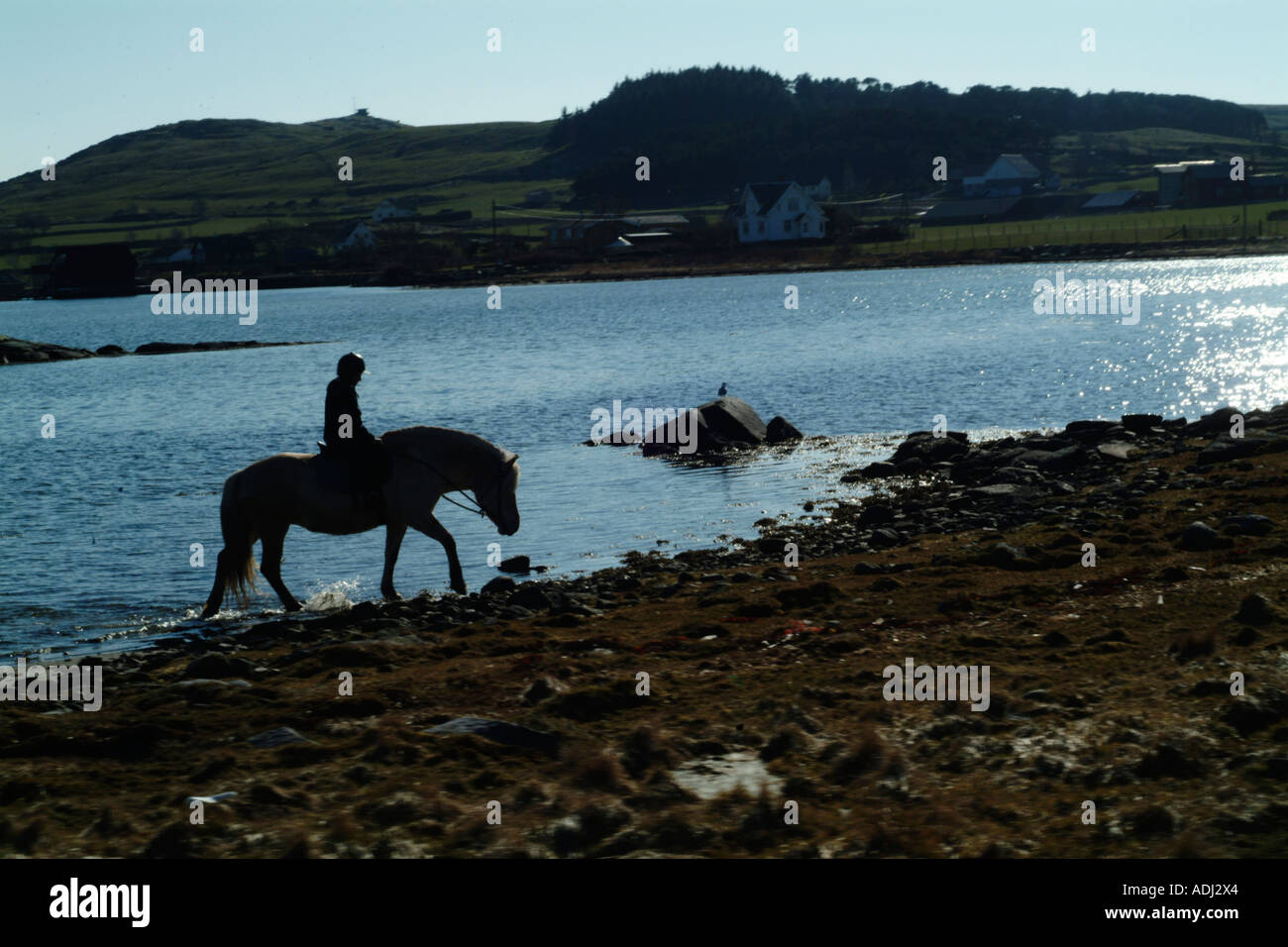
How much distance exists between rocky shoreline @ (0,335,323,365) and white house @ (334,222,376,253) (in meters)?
94.7

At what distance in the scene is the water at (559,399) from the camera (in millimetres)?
23266

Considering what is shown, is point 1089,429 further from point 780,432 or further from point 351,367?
point 351,367

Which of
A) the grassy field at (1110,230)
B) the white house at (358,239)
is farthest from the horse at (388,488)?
the white house at (358,239)

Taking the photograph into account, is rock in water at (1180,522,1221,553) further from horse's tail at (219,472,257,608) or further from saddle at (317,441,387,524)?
horse's tail at (219,472,257,608)

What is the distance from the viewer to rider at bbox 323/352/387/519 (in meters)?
16.4

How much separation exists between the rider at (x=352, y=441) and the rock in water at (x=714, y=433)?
19441 mm

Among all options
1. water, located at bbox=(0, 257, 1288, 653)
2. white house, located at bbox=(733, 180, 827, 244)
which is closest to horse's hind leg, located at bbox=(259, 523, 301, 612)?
water, located at bbox=(0, 257, 1288, 653)

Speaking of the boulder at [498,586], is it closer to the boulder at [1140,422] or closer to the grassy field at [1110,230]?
the boulder at [1140,422]

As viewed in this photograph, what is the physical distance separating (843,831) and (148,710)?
6.39m

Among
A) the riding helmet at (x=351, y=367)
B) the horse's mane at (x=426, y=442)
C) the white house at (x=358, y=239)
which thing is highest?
the white house at (x=358, y=239)

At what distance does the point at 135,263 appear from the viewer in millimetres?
167750

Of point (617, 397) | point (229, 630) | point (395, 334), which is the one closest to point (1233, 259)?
point (395, 334)

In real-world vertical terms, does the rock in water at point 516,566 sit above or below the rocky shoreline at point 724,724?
below

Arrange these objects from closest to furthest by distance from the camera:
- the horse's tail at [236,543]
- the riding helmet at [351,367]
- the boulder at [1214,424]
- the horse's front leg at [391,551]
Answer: the riding helmet at [351,367]
the horse's tail at [236,543]
the horse's front leg at [391,551]
the boulder at [1214,424]
